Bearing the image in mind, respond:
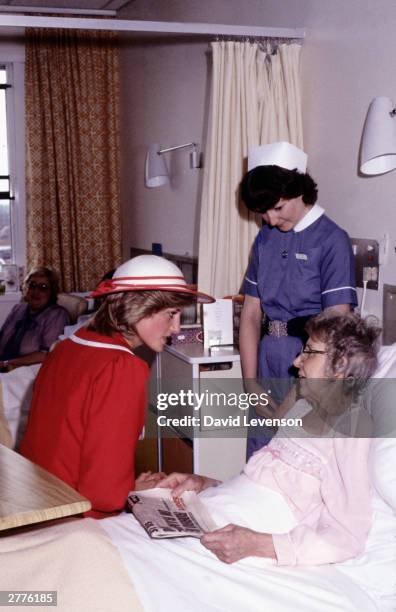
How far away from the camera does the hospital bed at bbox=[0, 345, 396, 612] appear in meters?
1.53

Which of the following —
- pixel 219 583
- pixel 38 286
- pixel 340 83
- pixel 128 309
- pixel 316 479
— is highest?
pixel 340 83

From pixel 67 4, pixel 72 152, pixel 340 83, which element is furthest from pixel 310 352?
pixel 67 4

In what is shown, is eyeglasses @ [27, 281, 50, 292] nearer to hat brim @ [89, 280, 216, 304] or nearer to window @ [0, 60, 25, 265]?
window @ [0, 60, 25, 265]

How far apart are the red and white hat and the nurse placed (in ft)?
2.65

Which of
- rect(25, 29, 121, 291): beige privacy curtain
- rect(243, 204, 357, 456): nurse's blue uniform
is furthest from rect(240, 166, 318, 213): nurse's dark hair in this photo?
rect(25, 29, 121, 291): beige privacy curtain

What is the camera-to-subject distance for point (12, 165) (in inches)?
247

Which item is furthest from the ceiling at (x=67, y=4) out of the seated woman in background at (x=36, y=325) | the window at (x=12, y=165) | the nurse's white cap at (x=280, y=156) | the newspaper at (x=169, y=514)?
the newspaper at (x=169, y=514)

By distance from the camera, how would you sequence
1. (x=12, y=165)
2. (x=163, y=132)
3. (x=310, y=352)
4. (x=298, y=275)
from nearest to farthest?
(x=310, y=352)
(x=298, y=275)
(x=163, y=132)
(x=12, y=165)

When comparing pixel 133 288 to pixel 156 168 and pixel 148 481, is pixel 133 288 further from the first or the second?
pixel 156 168

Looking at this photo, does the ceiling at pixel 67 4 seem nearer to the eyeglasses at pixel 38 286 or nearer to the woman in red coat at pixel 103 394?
the eyeglasses at pixel 38 286

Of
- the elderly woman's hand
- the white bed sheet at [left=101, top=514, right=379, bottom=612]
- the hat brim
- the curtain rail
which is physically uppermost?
the curtain rail

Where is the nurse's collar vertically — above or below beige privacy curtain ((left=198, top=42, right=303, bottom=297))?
below

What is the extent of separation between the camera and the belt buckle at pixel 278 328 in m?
2.91

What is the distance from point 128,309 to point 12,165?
464 centimetres
